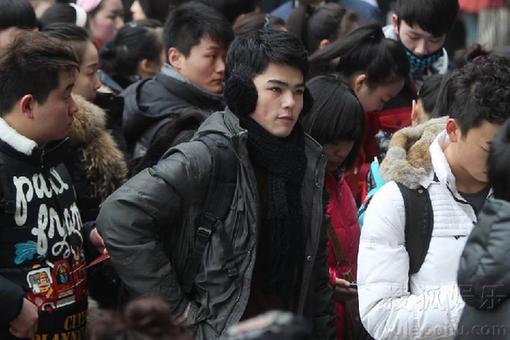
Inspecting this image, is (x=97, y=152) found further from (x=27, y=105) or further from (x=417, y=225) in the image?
(x=417, y=225)

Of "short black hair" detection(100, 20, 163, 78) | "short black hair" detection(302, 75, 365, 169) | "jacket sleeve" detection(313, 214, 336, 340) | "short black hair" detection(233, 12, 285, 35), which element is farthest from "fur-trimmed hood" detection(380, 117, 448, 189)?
"short black hair" detection(100, 20, 163, 78)

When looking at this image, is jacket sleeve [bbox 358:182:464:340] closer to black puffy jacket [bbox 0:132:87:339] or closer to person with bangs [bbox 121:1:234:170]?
black puffy jacket [bbox 0:132:87:339]

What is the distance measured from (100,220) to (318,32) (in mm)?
3401

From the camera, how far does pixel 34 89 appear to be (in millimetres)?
4391

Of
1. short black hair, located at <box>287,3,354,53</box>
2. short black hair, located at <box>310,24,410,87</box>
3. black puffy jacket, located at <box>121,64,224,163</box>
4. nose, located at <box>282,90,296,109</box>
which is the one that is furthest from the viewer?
short black hair, located at <box>287,3,354,53</box>

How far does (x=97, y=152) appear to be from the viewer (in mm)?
5078

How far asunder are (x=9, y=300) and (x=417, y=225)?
1.56m

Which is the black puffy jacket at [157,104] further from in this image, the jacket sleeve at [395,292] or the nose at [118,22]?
the nose at [118,22]

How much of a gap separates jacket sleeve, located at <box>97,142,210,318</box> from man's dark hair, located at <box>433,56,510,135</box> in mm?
973

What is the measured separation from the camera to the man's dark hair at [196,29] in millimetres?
6047

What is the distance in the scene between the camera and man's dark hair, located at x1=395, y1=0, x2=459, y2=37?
6477 mm

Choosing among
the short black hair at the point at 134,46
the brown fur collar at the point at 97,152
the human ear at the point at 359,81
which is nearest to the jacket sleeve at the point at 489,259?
the brown fur collar at the point at 97,152

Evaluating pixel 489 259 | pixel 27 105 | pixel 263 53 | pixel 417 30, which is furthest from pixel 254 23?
pixel 489 259

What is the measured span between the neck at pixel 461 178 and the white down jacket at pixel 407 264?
0.04 metres
